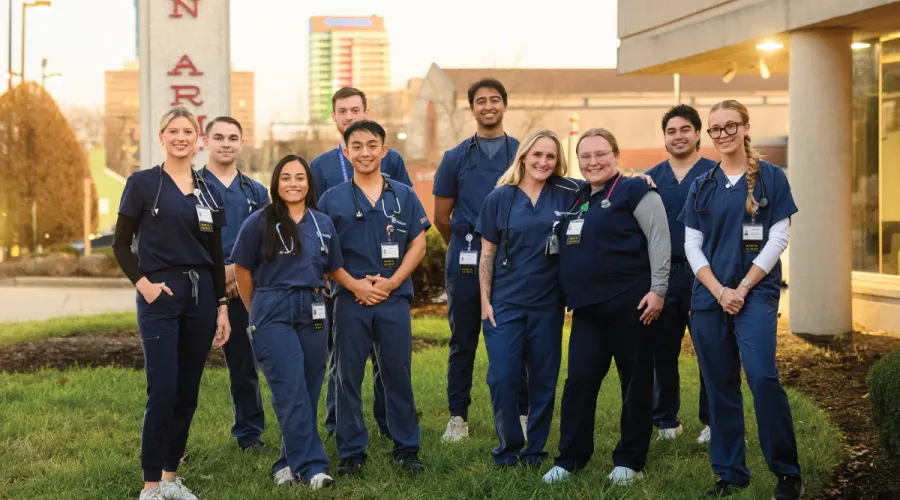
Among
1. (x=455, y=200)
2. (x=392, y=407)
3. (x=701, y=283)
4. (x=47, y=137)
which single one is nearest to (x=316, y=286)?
(x=392, y=407)

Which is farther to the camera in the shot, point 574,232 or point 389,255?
point 389,255

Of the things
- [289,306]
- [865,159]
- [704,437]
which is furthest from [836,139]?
[289,306]

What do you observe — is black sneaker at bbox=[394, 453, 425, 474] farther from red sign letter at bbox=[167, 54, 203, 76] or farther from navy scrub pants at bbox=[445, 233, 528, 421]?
red sign letter at bbox=[167, 54, 203, 76]

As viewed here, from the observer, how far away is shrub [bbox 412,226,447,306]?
15844mm

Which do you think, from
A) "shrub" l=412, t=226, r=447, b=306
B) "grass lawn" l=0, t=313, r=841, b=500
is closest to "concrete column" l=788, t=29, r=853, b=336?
"grass lawn" l=0, t=313, r=841, b=500

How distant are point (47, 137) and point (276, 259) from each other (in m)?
31.8

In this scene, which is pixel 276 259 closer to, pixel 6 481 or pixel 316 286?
pixel 316 286

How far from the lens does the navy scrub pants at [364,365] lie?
6219 mm

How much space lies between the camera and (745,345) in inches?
213

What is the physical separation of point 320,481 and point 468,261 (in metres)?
1.89

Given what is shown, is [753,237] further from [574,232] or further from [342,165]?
[342,165]

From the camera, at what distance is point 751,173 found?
548 cm

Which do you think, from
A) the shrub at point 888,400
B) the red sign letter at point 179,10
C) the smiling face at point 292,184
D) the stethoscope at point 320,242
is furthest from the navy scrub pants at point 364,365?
the red sign letter at point 179,10

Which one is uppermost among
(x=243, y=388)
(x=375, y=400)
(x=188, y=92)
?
(x=188, y=92)
